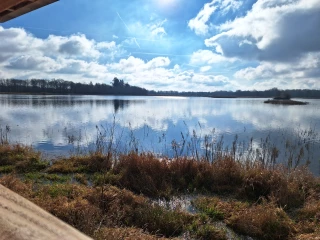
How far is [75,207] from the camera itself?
3.88 m

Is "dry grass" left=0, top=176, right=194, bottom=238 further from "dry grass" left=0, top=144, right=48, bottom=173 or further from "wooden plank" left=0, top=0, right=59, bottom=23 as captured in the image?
"wooden plank" left=0, top=0, right=59, bottom=23

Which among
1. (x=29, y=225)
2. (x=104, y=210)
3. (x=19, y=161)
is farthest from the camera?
(x=19, y=161)

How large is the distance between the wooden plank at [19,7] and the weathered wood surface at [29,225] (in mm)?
1768

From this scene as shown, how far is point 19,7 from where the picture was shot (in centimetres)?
213

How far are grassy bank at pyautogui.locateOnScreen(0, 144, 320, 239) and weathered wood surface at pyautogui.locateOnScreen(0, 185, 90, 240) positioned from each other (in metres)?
2.49

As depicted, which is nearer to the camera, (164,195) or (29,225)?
(29,225)

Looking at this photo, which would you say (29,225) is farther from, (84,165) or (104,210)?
(84,165)

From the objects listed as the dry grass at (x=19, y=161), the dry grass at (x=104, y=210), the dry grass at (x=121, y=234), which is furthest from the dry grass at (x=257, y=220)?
the dry grass at (x=19, y=161)

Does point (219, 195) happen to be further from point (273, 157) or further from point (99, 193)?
point (273, 157)

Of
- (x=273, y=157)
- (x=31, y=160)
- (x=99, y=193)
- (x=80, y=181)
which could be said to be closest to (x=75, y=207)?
(x=99, y=193)

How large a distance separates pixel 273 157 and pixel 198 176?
10.3ft

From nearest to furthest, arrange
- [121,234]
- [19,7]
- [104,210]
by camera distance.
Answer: [19,7]
[121,234]
[104,210]

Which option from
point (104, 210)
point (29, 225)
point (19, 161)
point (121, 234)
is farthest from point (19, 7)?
point (19, 161)

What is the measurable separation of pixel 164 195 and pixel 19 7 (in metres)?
4.07
